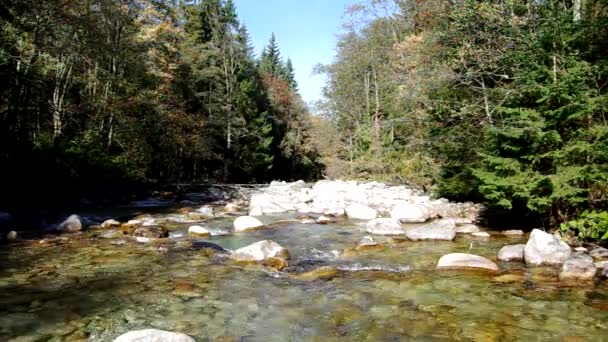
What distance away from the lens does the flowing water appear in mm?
4426

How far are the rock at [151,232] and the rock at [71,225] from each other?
163cm

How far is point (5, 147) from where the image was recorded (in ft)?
45.3

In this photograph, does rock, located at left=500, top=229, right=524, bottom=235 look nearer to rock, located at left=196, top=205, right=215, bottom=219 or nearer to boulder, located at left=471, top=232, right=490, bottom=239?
boulder, located at left=471, top=232, right=490, bottom=239

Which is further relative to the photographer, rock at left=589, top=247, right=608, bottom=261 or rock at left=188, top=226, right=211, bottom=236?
rock at left=188, top=226, right=211, bottom=236

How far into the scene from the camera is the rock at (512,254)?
23.1 ft

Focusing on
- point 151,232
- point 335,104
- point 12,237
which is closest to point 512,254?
point 151,232

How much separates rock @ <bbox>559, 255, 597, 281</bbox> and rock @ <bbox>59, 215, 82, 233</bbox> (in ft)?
31.5

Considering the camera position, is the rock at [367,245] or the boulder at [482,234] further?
the boulder at [482,234]

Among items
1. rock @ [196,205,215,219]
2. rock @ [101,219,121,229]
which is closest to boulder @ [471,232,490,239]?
rock @ [196,205,215,219]

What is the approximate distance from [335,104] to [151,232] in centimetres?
2727

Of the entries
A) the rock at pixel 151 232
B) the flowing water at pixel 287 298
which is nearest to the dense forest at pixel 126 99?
the rock at pixel 151 232

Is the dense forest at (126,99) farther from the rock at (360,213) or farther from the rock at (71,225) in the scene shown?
the rock at (360,213)

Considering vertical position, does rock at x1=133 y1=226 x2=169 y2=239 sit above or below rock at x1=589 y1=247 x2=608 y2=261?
below

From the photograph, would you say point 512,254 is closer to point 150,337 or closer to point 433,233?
point 433,233
